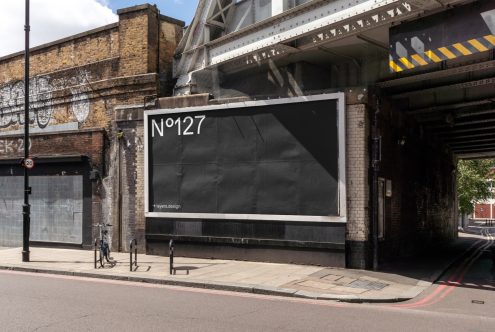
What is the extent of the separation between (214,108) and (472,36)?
7765mm

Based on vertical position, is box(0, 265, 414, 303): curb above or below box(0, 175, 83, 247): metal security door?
below

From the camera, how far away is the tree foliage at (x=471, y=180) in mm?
41312

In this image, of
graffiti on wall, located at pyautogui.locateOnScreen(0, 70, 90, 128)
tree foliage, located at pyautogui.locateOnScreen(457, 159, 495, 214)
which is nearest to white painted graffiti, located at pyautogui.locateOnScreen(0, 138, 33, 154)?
graffiti on wall, located at pyautogui.locateOnScreen(0, 70, 90, 128)

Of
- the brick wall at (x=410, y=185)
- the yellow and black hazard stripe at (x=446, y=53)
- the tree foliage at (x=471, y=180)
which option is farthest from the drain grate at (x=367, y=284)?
the tree foliage at (x=471, y=180)

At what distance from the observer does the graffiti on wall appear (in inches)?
743

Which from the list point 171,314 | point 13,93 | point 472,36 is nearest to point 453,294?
point 472,36

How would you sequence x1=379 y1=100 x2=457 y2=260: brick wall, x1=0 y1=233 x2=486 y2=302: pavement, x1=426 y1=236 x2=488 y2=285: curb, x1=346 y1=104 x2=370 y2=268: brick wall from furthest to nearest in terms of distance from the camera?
1. x1=379 y1=100 x2=457 y2=260: brick wall
2. x1=346 y1=104 x2=370 y2=268: brick wall
3. x1=426 y1=236 x2=488 y2=285: curb
4. x1=0 y1=233 x2=486 y2=302: pavement

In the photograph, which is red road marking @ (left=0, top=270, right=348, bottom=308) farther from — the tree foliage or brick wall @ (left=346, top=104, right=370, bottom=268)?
the tree foliage

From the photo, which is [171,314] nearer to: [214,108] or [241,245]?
[241,245]

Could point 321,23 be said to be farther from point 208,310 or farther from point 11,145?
point 11,145

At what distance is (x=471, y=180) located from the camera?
136 feet

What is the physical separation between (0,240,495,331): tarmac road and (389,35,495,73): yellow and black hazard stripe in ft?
15.9

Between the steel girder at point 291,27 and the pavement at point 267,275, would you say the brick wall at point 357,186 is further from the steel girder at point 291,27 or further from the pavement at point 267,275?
the steel girder at point 291,27

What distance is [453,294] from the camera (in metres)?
10.9
